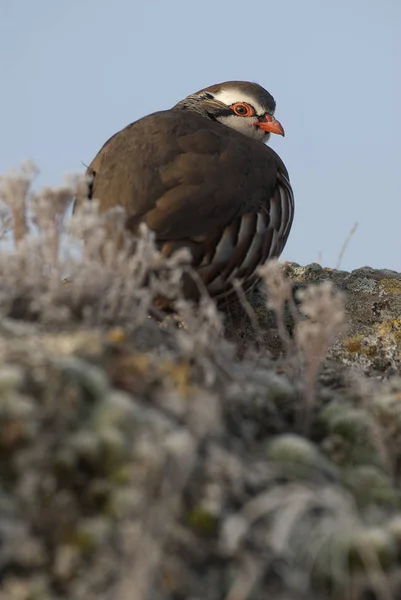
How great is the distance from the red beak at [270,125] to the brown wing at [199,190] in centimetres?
103

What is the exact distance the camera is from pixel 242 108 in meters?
5.94

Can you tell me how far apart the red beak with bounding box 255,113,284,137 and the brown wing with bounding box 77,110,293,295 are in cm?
103

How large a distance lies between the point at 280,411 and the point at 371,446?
28 cm

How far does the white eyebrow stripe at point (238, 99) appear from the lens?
5.95 meters

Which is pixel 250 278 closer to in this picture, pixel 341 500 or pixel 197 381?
pixel 197 381

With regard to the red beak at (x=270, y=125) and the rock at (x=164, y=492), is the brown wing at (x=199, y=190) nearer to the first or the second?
the red beak at (x=270, y=125)

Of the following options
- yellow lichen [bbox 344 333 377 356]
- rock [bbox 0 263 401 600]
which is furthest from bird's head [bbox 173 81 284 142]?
rock [bbox 0 263 401 600]

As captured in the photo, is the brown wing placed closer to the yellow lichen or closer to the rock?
the yellow lichen

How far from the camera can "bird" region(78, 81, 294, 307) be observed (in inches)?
169

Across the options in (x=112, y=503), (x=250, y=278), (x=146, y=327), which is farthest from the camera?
(x=250, y=278)

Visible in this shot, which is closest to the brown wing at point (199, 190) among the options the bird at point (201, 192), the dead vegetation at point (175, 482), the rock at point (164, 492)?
the bird at point (201, 192)

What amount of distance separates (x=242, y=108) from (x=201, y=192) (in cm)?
177

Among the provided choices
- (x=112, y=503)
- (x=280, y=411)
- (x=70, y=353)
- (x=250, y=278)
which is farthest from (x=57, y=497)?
(x=250, y=278)

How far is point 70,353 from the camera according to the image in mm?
2111
